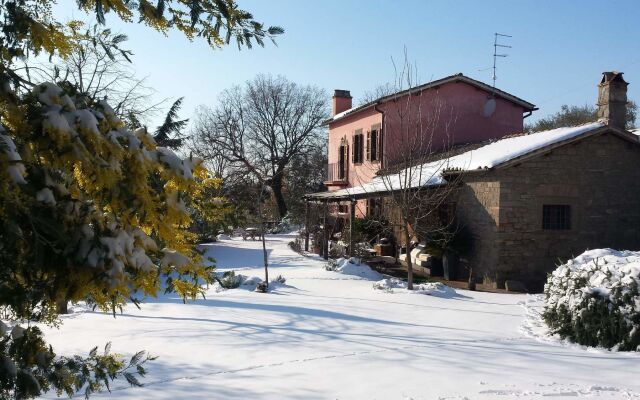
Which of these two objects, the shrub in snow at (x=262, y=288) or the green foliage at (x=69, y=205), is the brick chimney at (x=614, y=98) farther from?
the green foliage at (x=69, y=205)

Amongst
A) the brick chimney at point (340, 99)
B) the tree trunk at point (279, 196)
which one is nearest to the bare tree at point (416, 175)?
the brick chimney at point (340, 99)

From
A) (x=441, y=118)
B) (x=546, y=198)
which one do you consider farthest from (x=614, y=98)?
(x=441, y=118)

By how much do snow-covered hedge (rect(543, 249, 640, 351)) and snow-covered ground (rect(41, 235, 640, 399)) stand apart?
0.96ft

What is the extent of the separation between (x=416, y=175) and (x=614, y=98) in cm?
637

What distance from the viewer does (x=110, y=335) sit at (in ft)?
27.3

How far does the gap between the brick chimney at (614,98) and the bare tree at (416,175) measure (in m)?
4.44

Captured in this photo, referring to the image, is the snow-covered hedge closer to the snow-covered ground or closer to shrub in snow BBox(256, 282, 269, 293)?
the snow-covered ground

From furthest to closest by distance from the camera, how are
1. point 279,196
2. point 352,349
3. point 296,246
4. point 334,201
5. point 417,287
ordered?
point 279,196 < point 296,246 < point 334,201 < point 417,287 < point 352,349

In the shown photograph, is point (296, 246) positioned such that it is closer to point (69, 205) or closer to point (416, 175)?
point (416, 175)

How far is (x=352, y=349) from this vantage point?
733 centimetres

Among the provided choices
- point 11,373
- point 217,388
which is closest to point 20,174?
point 11,373

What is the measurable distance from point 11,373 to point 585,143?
14.8m

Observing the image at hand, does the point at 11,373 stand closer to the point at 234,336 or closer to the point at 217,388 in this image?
the point at 217,388

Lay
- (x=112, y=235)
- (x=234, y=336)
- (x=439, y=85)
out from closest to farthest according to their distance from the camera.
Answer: (x=112, y=235) → (x=234, y=336) → (x=439, y=85)
